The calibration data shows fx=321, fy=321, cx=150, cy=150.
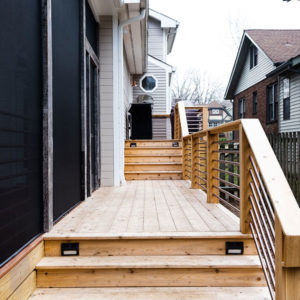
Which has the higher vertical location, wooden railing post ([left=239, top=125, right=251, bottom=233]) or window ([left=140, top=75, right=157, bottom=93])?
window ([left=140, top=75, right=157, bottom=93])

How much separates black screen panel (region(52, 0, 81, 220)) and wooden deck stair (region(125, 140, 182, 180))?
8.85 ft

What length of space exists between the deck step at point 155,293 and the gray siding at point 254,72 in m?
11.7

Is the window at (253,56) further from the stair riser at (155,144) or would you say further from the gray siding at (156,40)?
the stair riser at (155,144)

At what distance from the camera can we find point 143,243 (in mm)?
2502

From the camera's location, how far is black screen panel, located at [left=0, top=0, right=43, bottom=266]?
1839 mm

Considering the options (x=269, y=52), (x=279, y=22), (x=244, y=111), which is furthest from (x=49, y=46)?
(x=279, y=22)

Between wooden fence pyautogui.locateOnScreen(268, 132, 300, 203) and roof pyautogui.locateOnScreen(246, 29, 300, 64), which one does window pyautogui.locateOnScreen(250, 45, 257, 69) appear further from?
wooden fence pyautogui.locateOnScreen(268, 132, 300, 203)

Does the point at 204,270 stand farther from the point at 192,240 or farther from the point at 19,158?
the point at 19,158

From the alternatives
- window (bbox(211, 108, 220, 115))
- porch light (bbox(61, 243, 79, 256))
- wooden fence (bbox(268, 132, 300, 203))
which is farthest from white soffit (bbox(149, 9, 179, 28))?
window (bbox(211, 108, 220, 115))

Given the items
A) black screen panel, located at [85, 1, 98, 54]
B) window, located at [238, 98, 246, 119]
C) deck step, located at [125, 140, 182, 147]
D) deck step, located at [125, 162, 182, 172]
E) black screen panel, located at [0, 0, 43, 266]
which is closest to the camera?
black screen panel, located at [0, 0, 43, 266]

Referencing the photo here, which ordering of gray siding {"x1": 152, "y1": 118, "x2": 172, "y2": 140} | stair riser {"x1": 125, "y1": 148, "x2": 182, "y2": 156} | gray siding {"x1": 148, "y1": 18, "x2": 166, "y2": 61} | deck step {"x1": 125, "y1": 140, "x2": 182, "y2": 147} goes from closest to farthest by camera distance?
stair riser {"x1": 125, "y1": 148, "x2": 182, "y2": 156}, deck step {"x1": 125, "y1": 140, "x2": 182, "y2": 147}, gray siding {"x1": 152, "y1": 118, "x2": 172, "y2": 140}, gray siding {"x1": 148, "y1": 18, "x2": 166, "y2": 61}

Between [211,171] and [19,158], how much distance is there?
2303mm

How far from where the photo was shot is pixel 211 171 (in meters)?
3.74

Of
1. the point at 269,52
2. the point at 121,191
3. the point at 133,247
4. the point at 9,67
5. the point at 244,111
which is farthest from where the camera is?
the point at 244,111
